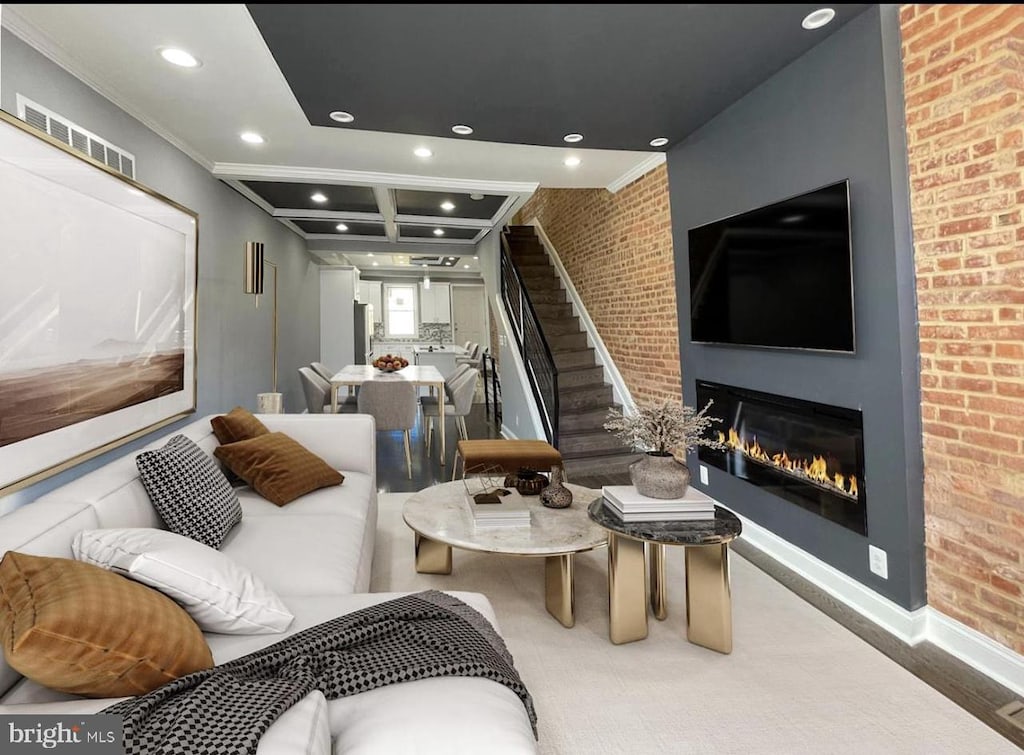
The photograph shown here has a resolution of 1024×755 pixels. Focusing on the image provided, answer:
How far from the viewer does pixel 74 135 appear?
229 centimetres

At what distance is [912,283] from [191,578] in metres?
2.60

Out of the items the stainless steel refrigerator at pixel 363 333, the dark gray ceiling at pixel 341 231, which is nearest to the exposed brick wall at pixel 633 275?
the dark gray ceiling at pixel 341 231

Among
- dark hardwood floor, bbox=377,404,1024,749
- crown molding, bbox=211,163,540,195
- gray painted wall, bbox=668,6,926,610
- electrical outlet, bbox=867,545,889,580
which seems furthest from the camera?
crown molding, bbox=211,163,540,195

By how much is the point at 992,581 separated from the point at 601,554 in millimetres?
1610

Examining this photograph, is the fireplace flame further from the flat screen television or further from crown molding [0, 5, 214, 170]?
crown molding [0, 5, 214, 170]

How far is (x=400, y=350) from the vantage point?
10.9 metres

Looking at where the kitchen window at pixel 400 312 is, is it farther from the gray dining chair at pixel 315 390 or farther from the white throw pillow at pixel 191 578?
the white throw pillow at pixel 191 578

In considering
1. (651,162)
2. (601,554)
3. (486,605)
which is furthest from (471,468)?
(651,162)

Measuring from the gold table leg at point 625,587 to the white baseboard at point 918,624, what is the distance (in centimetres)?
100

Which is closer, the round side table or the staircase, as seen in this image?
the round side table

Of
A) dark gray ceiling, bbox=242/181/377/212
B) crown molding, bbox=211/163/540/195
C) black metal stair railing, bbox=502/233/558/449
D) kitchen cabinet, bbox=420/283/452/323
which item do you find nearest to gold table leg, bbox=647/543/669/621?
black metal stair railing, bbox=502/233/558/449

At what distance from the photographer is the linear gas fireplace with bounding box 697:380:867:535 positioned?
225 cm

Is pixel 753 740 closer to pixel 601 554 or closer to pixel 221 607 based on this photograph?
pixel 601 554

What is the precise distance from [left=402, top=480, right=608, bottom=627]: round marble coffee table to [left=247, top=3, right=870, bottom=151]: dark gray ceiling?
5.55ft
